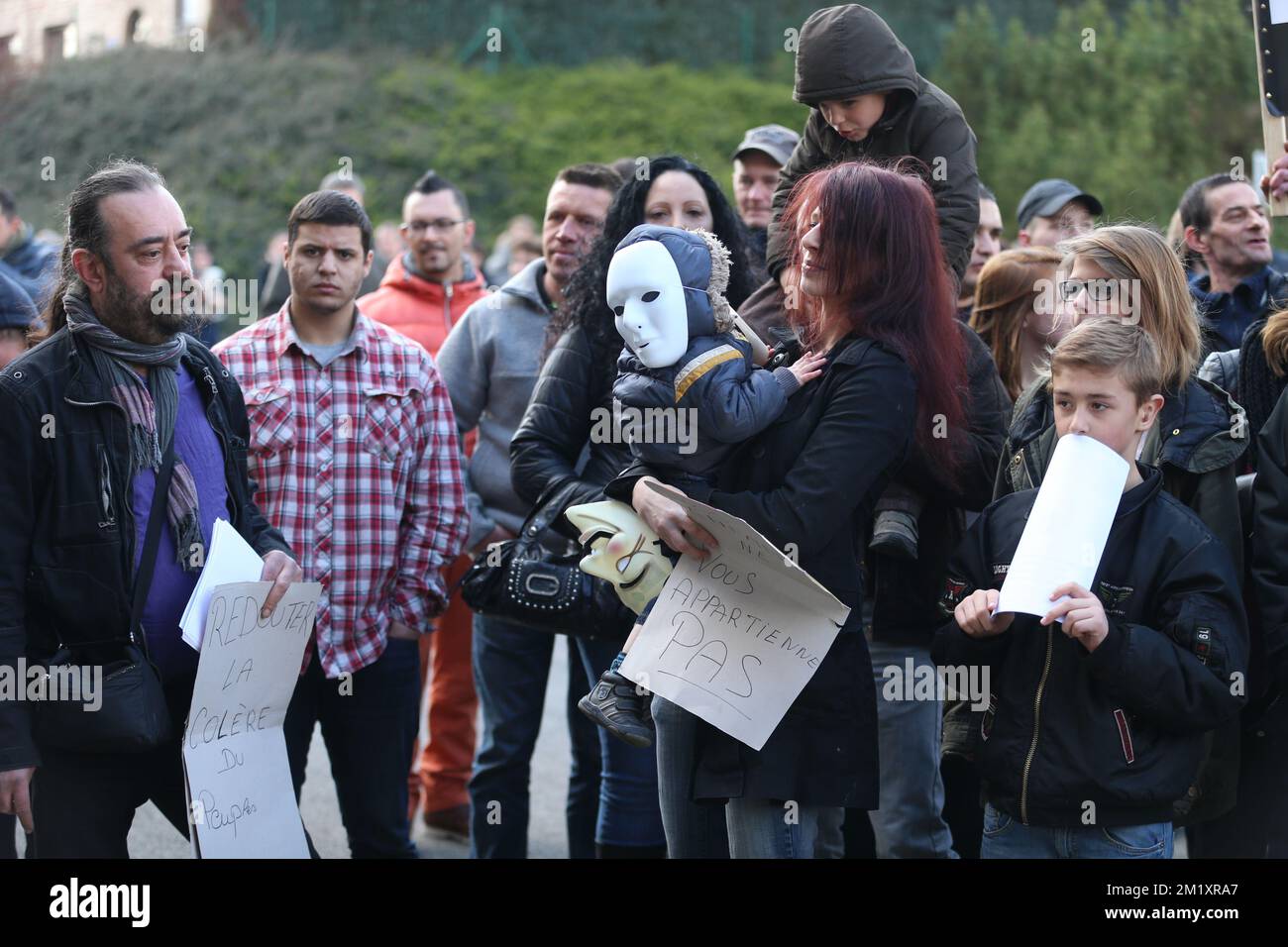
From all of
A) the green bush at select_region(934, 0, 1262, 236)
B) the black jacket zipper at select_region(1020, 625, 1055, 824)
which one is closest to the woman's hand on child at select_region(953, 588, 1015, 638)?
the black jacket zipper at select_region(1020, 625, 1055, 824)

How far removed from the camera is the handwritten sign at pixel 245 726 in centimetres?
361

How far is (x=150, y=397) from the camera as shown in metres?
3.72

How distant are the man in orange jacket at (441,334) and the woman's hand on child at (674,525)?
2729 mm

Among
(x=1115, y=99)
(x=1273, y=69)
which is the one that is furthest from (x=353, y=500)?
(x=1115, y=99)

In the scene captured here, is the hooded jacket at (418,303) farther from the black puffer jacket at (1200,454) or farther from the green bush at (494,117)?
the green bush at (494,117)

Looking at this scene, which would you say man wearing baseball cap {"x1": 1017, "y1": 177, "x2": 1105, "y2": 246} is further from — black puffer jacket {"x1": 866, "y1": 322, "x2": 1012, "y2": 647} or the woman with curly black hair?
black puffer jacket {"x1": 866, "y1": 322, "x2": 1012, "y2": 647}

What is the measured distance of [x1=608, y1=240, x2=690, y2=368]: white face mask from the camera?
3.36m

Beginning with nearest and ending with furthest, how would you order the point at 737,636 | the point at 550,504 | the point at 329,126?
the point at 737,636
the point at 550,504
the point at 329,126

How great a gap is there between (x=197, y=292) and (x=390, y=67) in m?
20.2

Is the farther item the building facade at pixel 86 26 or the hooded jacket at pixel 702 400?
the building facade at pixel 86 26

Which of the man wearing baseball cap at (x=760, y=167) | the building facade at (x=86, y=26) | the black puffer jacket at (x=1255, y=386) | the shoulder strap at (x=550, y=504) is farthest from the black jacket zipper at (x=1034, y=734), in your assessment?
the building facade at (x=86, y=26)

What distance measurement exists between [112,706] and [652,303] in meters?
1.53

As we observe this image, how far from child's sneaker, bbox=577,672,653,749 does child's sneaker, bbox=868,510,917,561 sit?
28.7 inches

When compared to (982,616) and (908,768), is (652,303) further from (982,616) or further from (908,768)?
(908,768)
